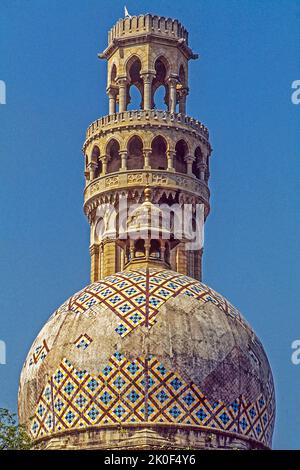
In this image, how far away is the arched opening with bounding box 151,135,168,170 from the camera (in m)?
50.9

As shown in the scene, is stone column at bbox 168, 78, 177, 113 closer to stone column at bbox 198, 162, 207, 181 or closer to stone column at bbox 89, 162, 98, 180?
stone column at bbox 198, 162, 207, 181

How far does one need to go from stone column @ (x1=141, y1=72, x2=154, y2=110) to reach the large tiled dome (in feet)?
41.3

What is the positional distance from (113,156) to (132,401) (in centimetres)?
1622

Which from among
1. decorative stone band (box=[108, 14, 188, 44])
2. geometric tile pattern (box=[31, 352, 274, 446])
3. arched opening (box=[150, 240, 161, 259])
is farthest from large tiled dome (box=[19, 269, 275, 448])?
decorative stone band (box=[108, 14, 188, 44])

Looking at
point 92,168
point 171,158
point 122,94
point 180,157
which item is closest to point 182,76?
point 122,94

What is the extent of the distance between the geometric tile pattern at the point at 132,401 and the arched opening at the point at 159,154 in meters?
14.2

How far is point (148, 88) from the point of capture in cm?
5100

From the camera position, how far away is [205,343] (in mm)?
37625

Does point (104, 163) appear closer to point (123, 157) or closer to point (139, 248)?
point (123, 157)

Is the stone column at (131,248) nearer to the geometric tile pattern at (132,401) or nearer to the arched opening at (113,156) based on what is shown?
the geometric tile pattern at (132,401)
